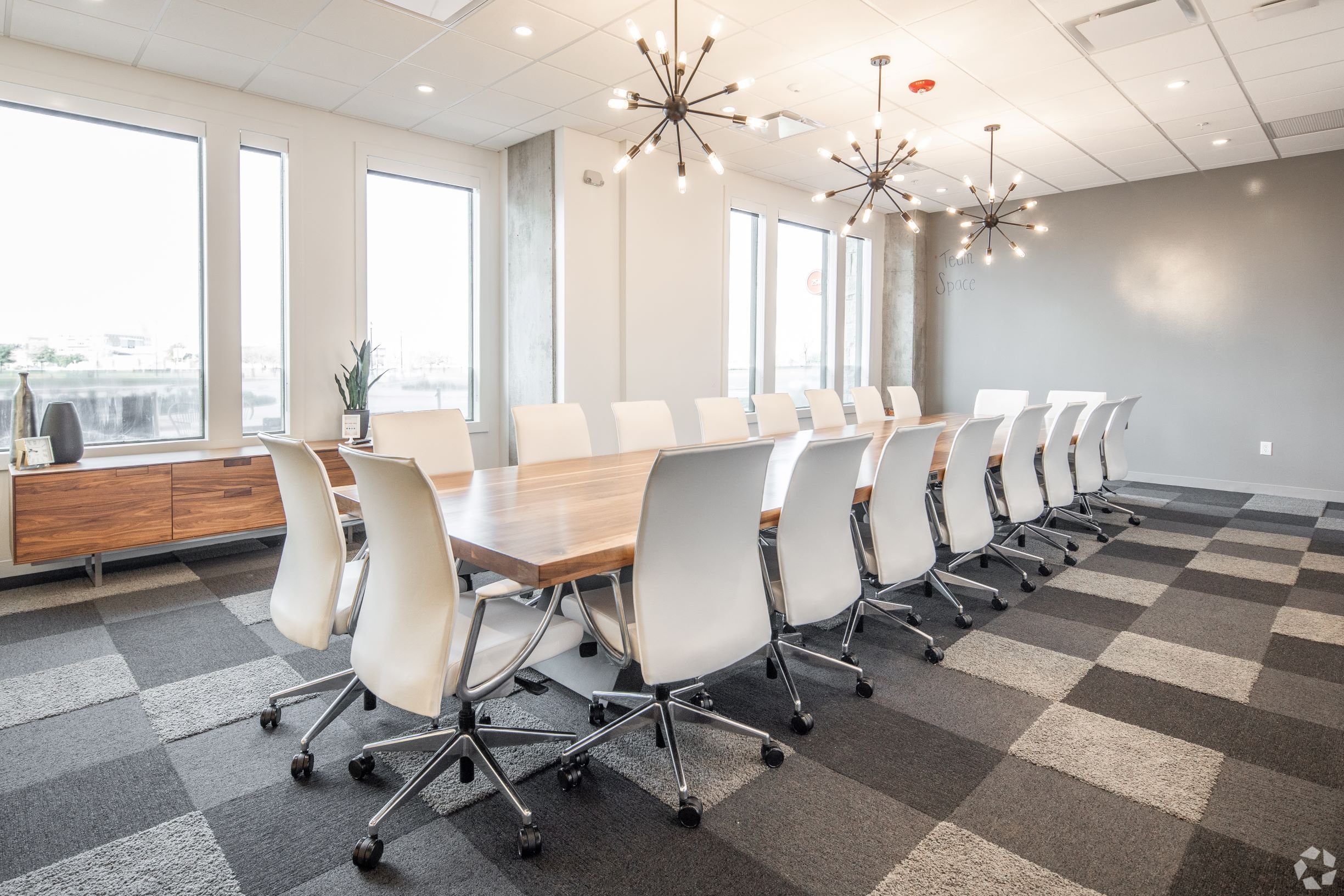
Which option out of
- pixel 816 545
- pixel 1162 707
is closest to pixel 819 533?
pixel 816 545

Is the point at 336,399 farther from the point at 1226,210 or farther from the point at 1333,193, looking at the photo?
the point at 1333,193

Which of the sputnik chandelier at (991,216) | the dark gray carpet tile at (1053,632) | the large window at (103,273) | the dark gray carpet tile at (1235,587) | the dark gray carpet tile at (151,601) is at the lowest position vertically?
the dark gray carpet tile at (1053,632)

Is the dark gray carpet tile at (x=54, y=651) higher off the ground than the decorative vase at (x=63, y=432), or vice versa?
the decorative vase at (x=63, y=432)

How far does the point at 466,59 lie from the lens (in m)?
4.41

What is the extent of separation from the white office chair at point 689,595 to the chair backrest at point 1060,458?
2.86 meters

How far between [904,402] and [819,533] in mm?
4464

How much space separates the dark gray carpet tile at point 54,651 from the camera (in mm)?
3020

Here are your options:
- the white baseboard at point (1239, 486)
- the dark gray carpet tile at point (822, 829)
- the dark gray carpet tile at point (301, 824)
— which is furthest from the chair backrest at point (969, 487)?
the white baseboard at point (1239, 486)

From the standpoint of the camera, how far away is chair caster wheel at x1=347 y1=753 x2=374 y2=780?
2.17 metres

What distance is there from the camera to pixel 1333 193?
652 cm

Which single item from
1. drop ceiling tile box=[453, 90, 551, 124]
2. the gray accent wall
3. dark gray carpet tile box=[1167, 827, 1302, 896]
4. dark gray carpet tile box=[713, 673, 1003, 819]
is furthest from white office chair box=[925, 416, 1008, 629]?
the gray accent wall

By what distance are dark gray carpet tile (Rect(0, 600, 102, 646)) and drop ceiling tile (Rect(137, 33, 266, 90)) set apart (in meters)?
3.10

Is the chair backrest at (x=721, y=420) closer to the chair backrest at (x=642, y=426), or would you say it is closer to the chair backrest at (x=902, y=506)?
the chair backrest at (x=642, y=426)

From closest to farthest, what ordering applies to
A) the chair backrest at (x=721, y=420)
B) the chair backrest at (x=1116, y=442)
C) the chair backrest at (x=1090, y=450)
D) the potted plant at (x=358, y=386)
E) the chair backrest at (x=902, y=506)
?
the chair backrest at (x=902, y=506) < the chair backrest at (x=721, y=420) < the chair backrest at (x=1090, y=450) < the potted plant at (x=358, y=386) < the chair backrest at (x=1116, y=442)
